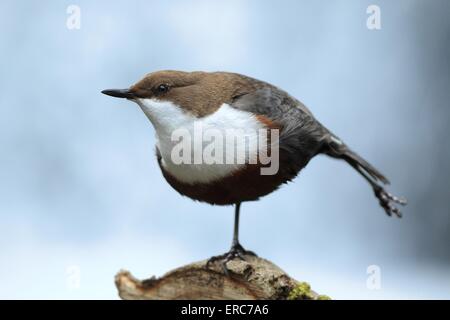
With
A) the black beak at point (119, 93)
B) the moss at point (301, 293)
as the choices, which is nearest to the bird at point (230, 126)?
the black beak at point (119, 93)

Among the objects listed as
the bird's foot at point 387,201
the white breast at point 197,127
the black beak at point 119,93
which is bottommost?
the bird's foot at point 387,201

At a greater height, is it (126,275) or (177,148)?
(177,148)

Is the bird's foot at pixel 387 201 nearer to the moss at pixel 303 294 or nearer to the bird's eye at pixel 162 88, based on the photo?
the moss at pixel 303 294

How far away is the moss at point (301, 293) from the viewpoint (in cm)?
367

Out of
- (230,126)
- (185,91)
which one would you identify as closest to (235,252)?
(230,126)

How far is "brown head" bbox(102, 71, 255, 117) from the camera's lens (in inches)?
143

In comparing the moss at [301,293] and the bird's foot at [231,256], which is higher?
the bird's foot at [231,256]

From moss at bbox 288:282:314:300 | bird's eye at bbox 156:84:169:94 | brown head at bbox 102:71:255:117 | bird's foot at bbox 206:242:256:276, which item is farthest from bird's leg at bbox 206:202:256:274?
bird's eye at bbox 156:84:169:94

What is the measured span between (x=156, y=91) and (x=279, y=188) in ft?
2.64
